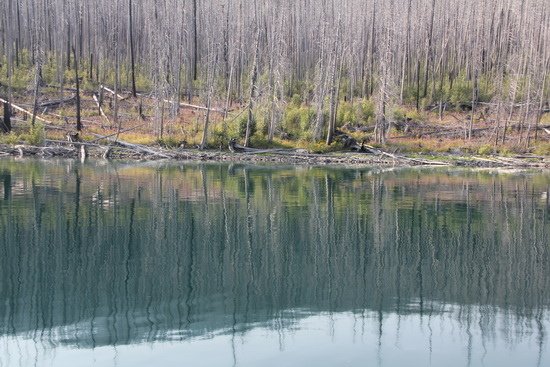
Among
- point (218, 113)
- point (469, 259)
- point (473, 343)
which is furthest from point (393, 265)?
point (218, 113)

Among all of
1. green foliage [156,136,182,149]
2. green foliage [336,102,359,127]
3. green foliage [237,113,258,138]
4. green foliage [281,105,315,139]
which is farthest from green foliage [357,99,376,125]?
green foliage [156,136,182,149]

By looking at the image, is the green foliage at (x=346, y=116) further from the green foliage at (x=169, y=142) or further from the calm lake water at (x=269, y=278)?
the calm lake water at (x=269, y=278)

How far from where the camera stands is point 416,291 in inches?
525

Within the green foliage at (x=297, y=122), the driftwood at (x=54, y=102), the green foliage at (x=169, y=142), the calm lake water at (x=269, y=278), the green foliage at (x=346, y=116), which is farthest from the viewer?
the driftwood at (x=54, y=102)

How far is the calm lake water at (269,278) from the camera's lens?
1020 cm

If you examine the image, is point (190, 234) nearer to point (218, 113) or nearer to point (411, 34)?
point (218, 113)

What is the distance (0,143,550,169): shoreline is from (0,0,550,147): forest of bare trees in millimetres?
2089

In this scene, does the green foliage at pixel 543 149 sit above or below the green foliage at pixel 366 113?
below

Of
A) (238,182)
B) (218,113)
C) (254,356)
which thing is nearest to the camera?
(254,356)

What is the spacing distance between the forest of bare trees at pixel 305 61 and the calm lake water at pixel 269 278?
1814 cm

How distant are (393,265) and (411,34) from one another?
4807cm

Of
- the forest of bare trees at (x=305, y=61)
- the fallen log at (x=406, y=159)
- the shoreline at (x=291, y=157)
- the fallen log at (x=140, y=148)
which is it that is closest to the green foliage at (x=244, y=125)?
the forest of bare trees at (x=305, y=61)

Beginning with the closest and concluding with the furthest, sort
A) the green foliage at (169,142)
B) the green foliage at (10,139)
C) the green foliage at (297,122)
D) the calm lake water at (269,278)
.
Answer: the calm lake water at (269,278) < the green foliage at (10,139) < the green foliage at (169,142) < the green foliage at (297,122)

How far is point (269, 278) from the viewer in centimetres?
1392
